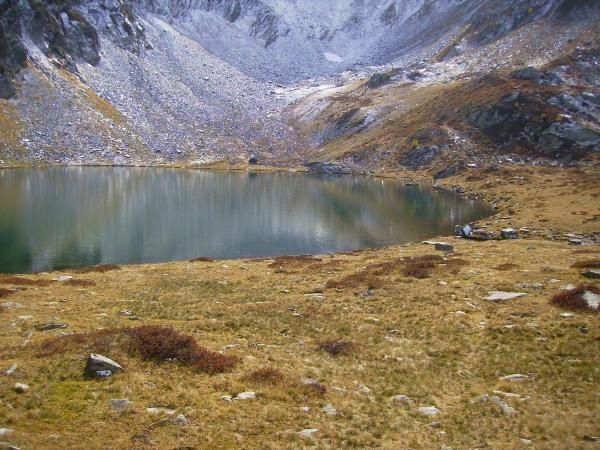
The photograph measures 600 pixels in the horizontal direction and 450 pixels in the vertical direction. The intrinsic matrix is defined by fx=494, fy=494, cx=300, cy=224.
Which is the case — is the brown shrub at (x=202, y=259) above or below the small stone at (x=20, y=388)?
below

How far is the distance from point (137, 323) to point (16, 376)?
7.65m

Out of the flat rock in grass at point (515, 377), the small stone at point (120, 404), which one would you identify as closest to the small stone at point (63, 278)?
the small stone at point (120, 404)

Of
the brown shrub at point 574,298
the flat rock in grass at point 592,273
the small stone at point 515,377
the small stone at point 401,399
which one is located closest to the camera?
the small stone at point 401,399

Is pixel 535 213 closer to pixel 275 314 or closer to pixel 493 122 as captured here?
pixel 275 314

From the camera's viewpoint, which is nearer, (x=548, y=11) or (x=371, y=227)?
(x=371, y=227)

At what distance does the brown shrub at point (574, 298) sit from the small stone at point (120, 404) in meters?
19.6

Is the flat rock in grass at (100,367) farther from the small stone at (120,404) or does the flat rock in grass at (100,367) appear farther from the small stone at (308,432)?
the small stone at (308,432)

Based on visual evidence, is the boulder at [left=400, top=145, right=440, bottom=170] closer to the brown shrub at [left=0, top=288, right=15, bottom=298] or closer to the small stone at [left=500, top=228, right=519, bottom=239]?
the small stone at [left=500, top=228, right=519, bottom=239]

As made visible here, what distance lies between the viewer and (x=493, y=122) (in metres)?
130

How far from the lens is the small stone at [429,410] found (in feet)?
48.2

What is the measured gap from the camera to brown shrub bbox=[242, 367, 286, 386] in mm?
16344

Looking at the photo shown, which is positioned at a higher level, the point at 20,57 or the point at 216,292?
the point at 20,57

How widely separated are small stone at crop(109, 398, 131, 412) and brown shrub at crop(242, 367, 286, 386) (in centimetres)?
388

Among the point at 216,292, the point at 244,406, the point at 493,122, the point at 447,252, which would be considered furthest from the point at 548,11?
the point at 244,406
